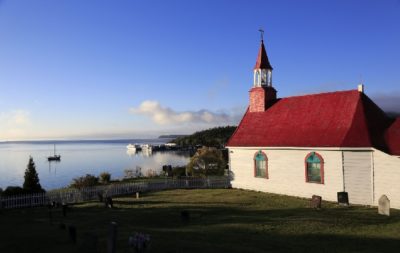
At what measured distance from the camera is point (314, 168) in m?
29.2

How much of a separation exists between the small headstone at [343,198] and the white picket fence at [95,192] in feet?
41.3

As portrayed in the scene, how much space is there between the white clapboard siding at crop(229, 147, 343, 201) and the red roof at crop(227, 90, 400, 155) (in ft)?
2.28

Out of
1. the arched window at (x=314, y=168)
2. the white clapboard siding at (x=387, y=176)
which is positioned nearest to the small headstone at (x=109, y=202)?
the arched window at (x=314, y=168)

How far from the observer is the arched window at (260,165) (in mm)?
33031

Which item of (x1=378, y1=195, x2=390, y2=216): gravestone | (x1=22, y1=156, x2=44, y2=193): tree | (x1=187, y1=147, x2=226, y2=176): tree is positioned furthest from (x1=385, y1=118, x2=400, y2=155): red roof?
(x1=22, y1=156, x2=44, y2=193): tree

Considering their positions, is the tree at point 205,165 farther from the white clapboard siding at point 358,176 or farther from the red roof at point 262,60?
the white clapboard siding at point 358,176

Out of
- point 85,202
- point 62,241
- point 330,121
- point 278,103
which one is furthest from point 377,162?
point 85,202

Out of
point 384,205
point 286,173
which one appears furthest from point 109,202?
point 384,205

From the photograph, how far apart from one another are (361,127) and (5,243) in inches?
865

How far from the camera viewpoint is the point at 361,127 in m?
27.6

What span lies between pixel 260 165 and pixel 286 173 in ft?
9.60

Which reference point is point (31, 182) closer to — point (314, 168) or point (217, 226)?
point (217, 226)

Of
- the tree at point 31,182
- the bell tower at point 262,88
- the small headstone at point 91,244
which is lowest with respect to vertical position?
the small headstone at point 91,244

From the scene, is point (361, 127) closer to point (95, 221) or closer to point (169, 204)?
point (169, 204)
